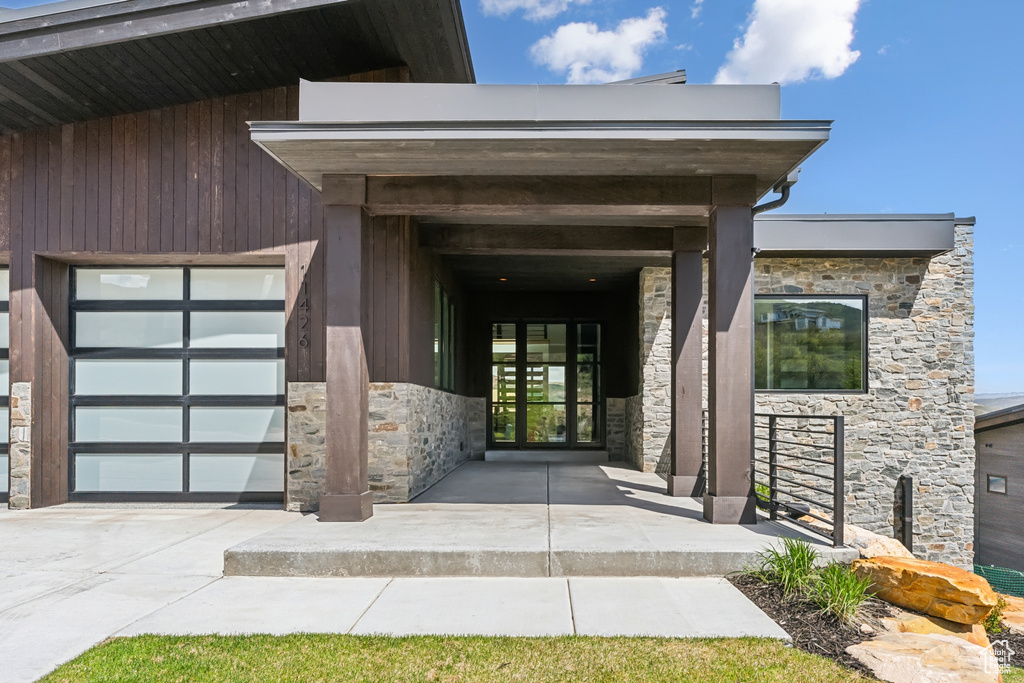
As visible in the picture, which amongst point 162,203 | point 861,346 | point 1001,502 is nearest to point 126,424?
point 162,203

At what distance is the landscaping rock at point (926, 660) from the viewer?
124 inches

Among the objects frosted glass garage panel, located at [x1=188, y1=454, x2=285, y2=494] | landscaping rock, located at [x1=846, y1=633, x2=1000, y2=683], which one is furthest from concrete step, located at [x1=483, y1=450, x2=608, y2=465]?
landscaping rock, located at [x1=846, y1=633, x2=1000, y2=683]

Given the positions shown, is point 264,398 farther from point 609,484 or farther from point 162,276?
point 609,484

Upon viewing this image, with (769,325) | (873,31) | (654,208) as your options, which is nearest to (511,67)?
(873,31)

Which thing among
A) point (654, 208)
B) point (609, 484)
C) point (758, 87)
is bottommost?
point (609, 484)

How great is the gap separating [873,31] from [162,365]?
70.2 m

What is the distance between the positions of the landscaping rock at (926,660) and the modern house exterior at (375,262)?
2273mm

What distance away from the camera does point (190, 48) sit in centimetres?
647

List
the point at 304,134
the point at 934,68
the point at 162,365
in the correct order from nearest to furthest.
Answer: the point at 304,134
the point at 162,365
the point at 934,68

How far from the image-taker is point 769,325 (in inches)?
402

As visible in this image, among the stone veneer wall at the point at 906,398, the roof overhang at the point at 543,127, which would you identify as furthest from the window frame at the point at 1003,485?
the roof overhang at the point at 543,127

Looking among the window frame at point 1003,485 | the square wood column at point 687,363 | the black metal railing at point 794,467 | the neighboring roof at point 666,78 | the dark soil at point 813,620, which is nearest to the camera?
the dark soil at point 813,620

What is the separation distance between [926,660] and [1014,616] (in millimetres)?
2047

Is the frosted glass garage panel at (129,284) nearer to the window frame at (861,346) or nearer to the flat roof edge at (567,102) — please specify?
the flat roof edge at (567,102)
